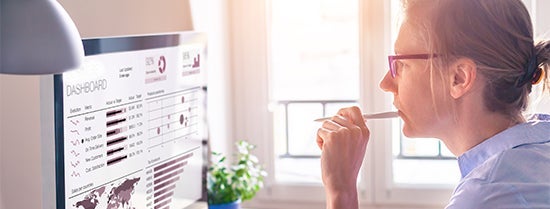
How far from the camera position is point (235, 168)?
3.12 metres

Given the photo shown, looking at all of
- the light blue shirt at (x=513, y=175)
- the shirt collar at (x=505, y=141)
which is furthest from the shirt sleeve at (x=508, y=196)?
the shirt collar at (x=505, y=141)

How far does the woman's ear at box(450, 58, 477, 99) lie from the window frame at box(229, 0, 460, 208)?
183 centimetres

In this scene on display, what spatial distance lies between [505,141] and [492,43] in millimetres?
169

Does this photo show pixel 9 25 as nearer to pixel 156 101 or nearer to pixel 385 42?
pixel 156 101

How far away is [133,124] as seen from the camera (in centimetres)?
212

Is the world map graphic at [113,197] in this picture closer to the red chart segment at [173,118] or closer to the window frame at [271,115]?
the red chart segment at [173,118]

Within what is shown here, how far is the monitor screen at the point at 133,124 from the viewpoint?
6.15 ft

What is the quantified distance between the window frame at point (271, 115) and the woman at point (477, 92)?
1723mm

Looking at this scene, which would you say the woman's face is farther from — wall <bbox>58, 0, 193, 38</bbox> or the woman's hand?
wall <bbox>58, 0, 193, 38</bbox>

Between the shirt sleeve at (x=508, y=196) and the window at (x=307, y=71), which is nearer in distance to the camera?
the shirt sleeve at (x=508, y=196)

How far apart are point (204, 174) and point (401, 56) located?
117 cm

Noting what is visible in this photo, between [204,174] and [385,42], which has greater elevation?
[385,42]

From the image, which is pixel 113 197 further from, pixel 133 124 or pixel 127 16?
pixel 127 16

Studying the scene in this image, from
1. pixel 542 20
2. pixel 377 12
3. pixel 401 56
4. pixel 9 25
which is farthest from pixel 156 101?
pixel 542 20
